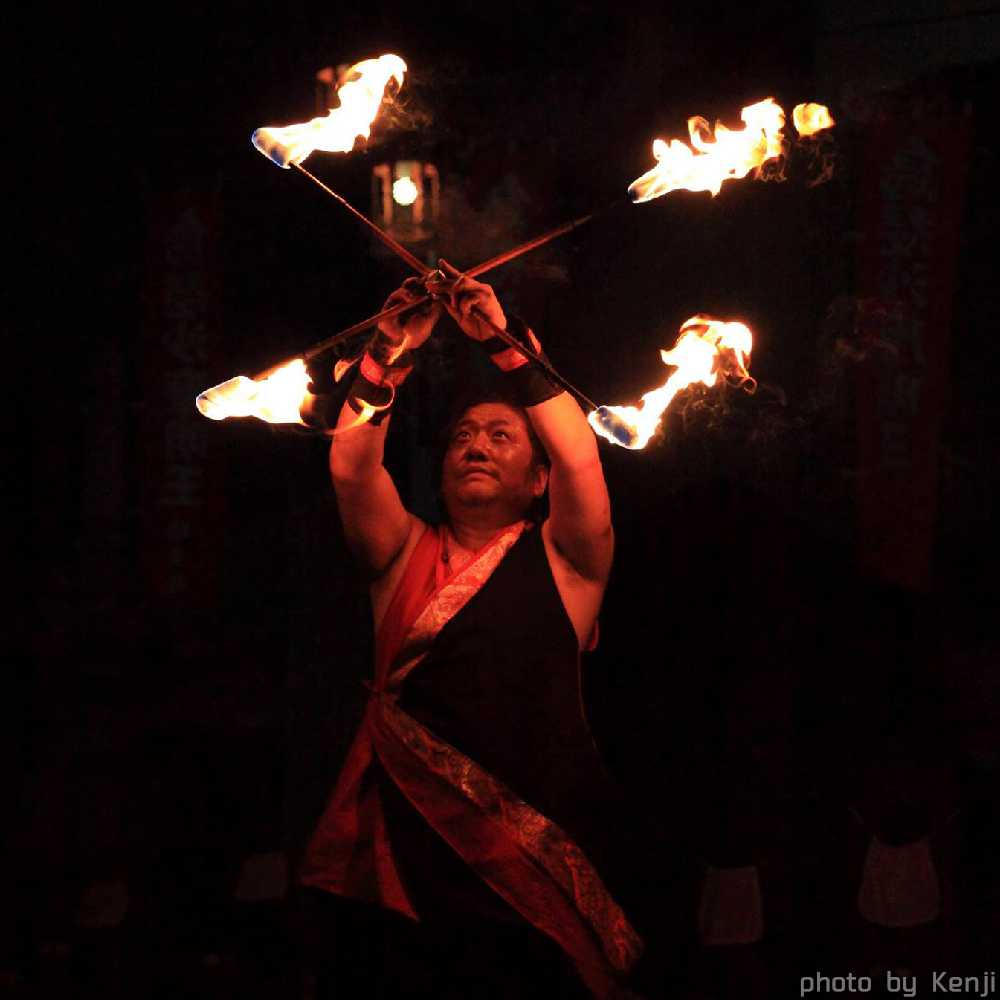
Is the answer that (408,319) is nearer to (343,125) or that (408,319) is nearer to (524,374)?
(524,374)

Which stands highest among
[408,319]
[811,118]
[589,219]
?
[811,118]

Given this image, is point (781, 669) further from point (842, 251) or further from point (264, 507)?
point (264, 507)

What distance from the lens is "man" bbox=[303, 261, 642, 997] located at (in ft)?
11.4

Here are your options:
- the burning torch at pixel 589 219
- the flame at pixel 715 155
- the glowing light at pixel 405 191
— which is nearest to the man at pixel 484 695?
the burning torch at pixel 589 219

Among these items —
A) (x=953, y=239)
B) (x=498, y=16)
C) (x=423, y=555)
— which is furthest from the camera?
(x=498, y=16)

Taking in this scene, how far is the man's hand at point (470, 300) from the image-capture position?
3457 millimetres

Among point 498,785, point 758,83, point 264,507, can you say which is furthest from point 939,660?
point 264,507

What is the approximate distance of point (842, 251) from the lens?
4090 millimetres

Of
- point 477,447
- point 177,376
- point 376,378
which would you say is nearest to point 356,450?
point 376,378

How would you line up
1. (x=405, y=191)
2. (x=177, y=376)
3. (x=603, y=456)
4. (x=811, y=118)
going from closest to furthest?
1. (x=811, y=118)
2. (x=405, y=191)
3. (x=603, y=456)
4. (x=177, y=376)

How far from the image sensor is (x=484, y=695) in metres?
3.58

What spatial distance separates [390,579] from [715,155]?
1415mm

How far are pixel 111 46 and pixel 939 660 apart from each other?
3.29 meters

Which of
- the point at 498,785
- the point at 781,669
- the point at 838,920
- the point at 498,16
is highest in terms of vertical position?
the point at 498,16
